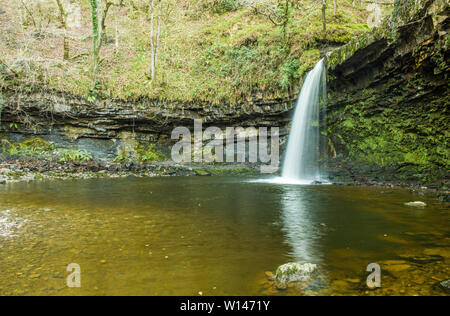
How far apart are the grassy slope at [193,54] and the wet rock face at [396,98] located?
3.01m

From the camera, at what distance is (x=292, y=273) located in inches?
104

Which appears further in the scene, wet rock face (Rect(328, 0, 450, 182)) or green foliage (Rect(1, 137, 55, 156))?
green foliage (Rect(1, 137, 55, 156))

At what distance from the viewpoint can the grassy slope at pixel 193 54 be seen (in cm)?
1420

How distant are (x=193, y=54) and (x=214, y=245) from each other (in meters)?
17.6

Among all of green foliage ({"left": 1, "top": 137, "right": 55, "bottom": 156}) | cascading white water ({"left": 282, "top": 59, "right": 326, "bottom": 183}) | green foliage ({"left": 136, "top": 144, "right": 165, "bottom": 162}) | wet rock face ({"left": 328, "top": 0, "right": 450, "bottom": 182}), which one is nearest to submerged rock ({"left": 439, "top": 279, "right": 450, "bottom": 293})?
wet rock face ({"left": 328, "top": 0, "right": 450, "bottom": 182})

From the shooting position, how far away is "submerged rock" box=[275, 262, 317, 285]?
2.60 metres

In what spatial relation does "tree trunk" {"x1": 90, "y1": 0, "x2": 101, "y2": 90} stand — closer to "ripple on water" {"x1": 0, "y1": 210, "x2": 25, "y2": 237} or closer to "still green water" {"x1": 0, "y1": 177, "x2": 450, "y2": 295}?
"still green water" {"x1": 0, "y1": 177, "x2": 450, "y2": 295}

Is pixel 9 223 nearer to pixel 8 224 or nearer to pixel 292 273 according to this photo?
pixel 8 224

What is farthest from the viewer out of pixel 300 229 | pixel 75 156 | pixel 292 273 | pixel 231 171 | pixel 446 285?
pixel 231 171

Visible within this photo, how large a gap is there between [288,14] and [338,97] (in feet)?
21.7

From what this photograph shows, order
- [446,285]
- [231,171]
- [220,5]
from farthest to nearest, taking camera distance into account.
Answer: [220,5], [231,171], [446,285]

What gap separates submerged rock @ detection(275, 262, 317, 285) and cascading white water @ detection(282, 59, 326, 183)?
996 centimetres

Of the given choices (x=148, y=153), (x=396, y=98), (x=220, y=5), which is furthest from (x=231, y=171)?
(x=220, y=5)

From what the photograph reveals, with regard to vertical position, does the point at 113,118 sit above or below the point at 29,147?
above
